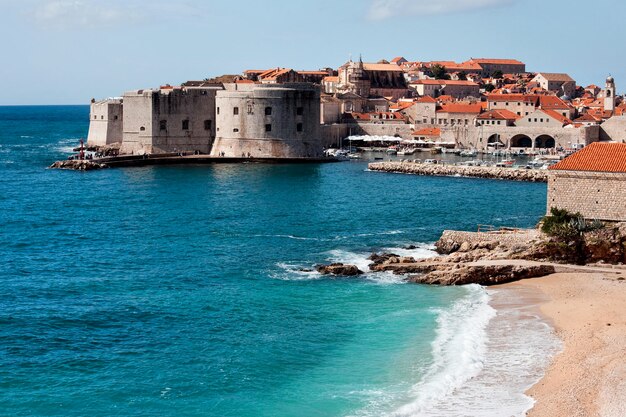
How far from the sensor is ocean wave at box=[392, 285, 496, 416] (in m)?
16.0

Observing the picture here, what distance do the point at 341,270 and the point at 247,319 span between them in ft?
16.7

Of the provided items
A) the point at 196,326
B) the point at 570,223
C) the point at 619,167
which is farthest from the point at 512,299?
the point at 196,326

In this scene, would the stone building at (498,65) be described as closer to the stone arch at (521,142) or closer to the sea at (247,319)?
the stone arch at (521,142)

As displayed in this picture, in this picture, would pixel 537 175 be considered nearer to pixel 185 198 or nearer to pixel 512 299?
pixel 185 198

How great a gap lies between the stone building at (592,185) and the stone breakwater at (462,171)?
2729cm

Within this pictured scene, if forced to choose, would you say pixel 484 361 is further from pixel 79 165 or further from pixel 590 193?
pixel 79 165

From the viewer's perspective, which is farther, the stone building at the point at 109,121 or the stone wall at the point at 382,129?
the stone wall at the point at 382,129

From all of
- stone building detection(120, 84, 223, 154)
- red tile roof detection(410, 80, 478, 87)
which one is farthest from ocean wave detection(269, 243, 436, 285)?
red tile roof detection(410, 80, 478, 87)

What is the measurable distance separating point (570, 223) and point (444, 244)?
15.0ft

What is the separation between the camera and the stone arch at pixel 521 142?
2972 inches

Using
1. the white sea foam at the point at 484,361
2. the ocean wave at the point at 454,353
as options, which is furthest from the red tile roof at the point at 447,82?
the white sea foam at the point at 484,361

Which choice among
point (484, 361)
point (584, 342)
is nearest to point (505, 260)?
point (584, 342)

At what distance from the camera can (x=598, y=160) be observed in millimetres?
25953

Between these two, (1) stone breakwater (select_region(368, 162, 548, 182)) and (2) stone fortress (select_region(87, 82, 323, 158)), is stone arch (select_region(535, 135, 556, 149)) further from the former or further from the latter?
(2) stone fortress (select_region(87, 82, 323, 158))
